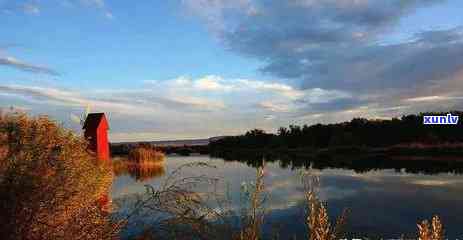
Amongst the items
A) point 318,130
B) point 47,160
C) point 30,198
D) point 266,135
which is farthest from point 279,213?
point 266,135

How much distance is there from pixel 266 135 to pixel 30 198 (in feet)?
→ 268

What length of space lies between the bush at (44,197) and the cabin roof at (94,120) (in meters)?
14.3

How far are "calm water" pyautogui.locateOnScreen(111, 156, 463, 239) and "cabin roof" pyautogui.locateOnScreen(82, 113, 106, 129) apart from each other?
3.26m

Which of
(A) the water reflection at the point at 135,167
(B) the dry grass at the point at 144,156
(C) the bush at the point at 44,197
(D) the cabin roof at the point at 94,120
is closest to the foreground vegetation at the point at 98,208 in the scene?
(C) the bush at the point at 44,197

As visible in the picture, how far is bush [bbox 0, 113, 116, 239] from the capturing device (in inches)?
224

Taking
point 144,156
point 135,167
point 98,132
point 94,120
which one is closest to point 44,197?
point 98,132

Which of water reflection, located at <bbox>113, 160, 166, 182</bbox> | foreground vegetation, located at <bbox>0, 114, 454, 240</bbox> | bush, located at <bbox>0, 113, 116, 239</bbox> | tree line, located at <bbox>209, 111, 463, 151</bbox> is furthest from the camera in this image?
tree line, located at <bbox>209, 111, 463, 151</bbox>

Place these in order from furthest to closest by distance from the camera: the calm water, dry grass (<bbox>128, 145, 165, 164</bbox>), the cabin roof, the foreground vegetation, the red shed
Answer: dry grass (<bbox>128, 145, 165, 164</bbox>) < the cabin roof < the red shed < the calm water < the foreground vegetation

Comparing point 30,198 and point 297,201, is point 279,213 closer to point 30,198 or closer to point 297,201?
point 297,201

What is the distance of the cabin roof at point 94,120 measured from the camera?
24425 millimetres

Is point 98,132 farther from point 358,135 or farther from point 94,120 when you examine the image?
point 358,135

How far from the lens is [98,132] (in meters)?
24.3

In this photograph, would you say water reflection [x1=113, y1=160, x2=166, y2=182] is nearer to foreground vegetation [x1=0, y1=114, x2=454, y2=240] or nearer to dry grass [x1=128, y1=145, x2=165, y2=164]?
dry grass [x1=128, y1=145, x2=165, y2=164]

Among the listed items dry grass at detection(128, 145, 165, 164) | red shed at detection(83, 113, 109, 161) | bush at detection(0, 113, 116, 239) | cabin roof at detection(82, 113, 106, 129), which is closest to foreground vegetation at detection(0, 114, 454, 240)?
bush at detection(0, 113, 116, 239)
